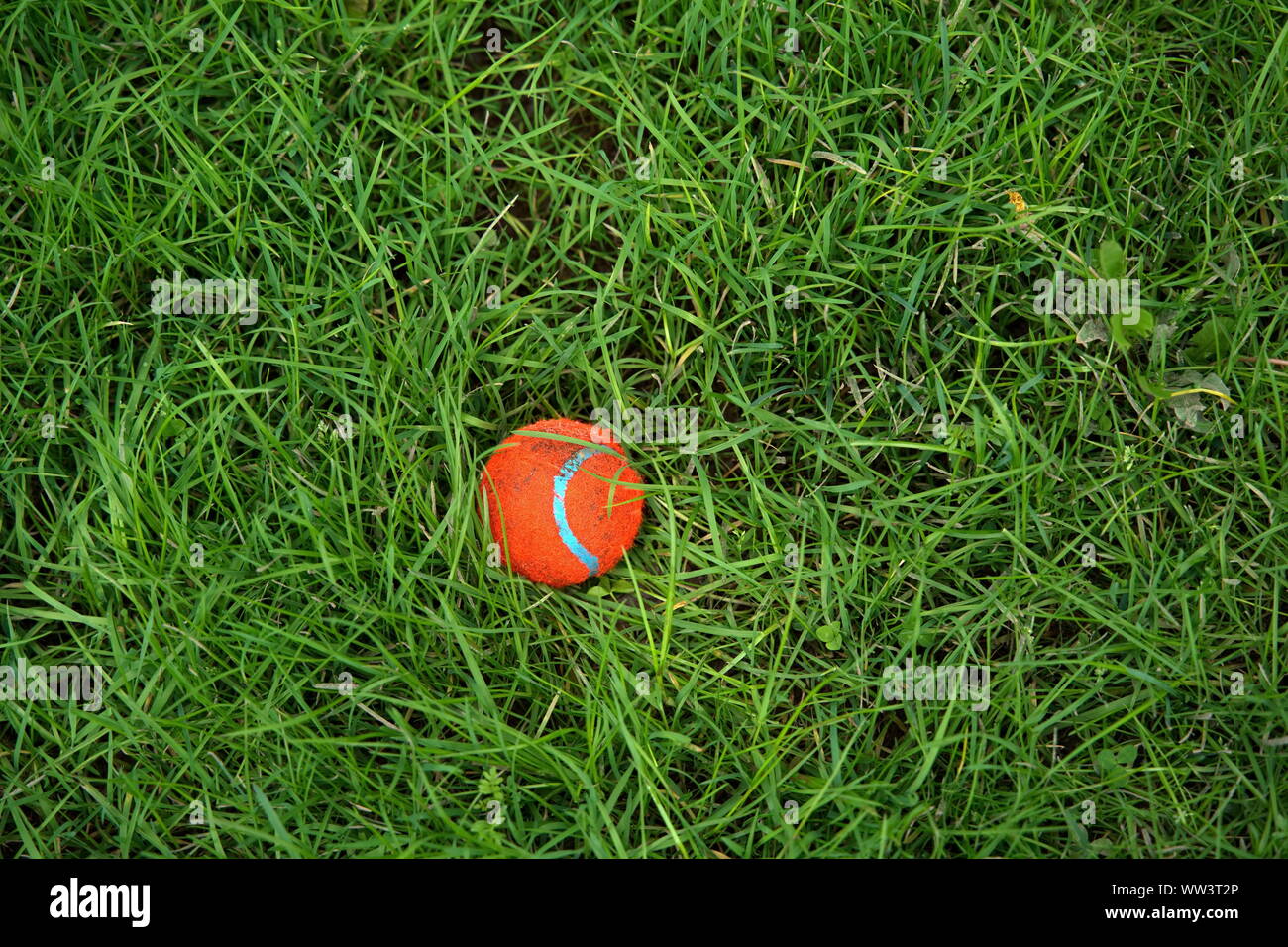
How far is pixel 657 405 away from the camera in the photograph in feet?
8.95

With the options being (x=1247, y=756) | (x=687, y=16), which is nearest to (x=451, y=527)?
(x=687, y=16)

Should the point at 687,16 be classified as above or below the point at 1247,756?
above

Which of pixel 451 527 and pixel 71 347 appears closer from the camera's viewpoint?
pixel 451 527

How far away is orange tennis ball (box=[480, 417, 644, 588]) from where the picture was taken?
237 cm

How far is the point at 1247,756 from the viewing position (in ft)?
8.19

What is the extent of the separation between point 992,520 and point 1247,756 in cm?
89

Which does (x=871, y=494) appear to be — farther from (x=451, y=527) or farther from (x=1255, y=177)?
(x=1255, y=177)

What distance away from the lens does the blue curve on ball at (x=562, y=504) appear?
7.73ft

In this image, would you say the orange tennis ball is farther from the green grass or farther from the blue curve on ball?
the green grass
